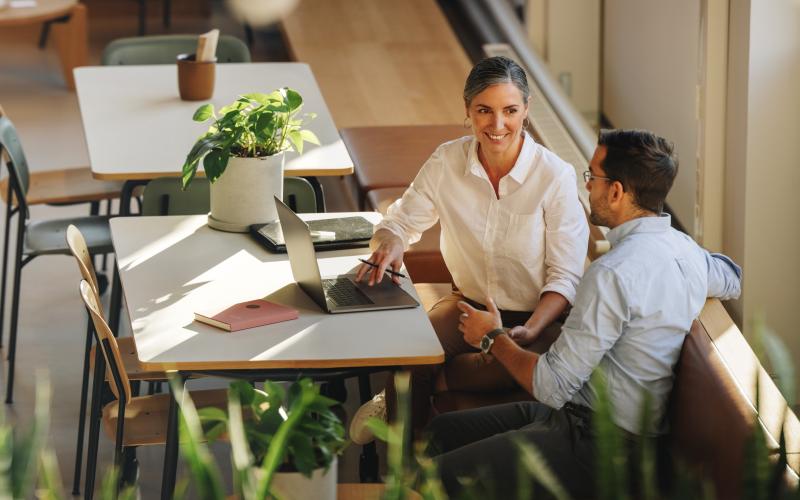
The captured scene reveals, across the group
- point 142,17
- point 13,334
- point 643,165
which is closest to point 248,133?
point 643,165

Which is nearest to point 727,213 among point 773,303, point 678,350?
point 773,303

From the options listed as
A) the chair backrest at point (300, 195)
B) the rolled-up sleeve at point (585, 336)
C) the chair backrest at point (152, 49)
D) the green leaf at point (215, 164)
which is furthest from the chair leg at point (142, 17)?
the rolled-up sleeve at point (585, 336)

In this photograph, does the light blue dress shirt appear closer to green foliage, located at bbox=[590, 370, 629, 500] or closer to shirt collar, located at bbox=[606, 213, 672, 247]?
shirt collar, located at bbox=[606, 213, 672, 247]

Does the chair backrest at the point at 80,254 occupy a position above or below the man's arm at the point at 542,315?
above

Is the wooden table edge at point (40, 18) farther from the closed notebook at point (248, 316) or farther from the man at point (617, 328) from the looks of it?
the man at point (617, 328)

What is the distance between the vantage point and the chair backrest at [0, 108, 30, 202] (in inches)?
179

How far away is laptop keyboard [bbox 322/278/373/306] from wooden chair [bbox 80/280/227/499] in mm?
444

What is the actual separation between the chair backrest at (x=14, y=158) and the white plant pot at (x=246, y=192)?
1.17 m

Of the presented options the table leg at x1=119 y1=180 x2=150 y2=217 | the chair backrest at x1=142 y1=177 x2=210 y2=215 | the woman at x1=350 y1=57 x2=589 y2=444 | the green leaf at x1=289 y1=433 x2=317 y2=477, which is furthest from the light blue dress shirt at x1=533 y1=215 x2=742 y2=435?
the table leg at x1=119 y1=180 x2=150 y2=217

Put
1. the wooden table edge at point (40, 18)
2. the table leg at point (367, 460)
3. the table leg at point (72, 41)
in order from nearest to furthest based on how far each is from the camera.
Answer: the table leg at point (367, 460), the wooden table edge at point (40, 18), the table leg at point (72, 41)

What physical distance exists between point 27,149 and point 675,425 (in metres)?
5.55

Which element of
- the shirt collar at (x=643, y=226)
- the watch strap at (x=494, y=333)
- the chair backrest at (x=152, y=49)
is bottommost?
the watch strap at (x=494, y=333)

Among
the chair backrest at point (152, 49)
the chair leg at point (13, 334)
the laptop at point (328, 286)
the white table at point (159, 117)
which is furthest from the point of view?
the chair backrest at point (152, 49)

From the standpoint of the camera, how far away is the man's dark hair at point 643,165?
2.87 m
